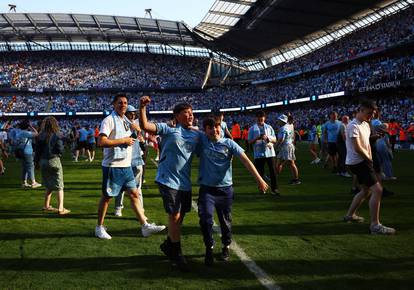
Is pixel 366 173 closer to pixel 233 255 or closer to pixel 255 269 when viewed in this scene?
pixel 233 255

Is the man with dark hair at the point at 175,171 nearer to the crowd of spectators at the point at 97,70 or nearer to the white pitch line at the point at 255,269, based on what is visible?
the white pitch line at the point at 255,269

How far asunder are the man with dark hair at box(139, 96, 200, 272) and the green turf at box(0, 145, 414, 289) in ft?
1.19

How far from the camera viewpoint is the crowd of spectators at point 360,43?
40.4 metres

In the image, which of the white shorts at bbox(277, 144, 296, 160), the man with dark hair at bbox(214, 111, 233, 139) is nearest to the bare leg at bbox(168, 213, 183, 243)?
the man with dark hair at bbox(214, 111, 233, 139)

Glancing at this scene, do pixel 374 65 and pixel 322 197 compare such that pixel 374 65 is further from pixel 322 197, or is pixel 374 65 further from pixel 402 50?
pixel 322 197

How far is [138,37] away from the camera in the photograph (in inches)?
2586

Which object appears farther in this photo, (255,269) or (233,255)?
(233,255)

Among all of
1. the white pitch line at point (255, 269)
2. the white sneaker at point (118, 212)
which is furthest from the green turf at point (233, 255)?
the white sneaker at point (118, 212)

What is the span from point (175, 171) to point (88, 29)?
205ft

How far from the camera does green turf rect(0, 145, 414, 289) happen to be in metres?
4.41

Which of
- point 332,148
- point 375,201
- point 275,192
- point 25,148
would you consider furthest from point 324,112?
point 375,201

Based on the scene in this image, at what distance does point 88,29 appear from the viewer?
62469 mm

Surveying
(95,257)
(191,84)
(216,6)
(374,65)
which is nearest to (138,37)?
(191,84)

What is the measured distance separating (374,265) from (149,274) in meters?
2.50
